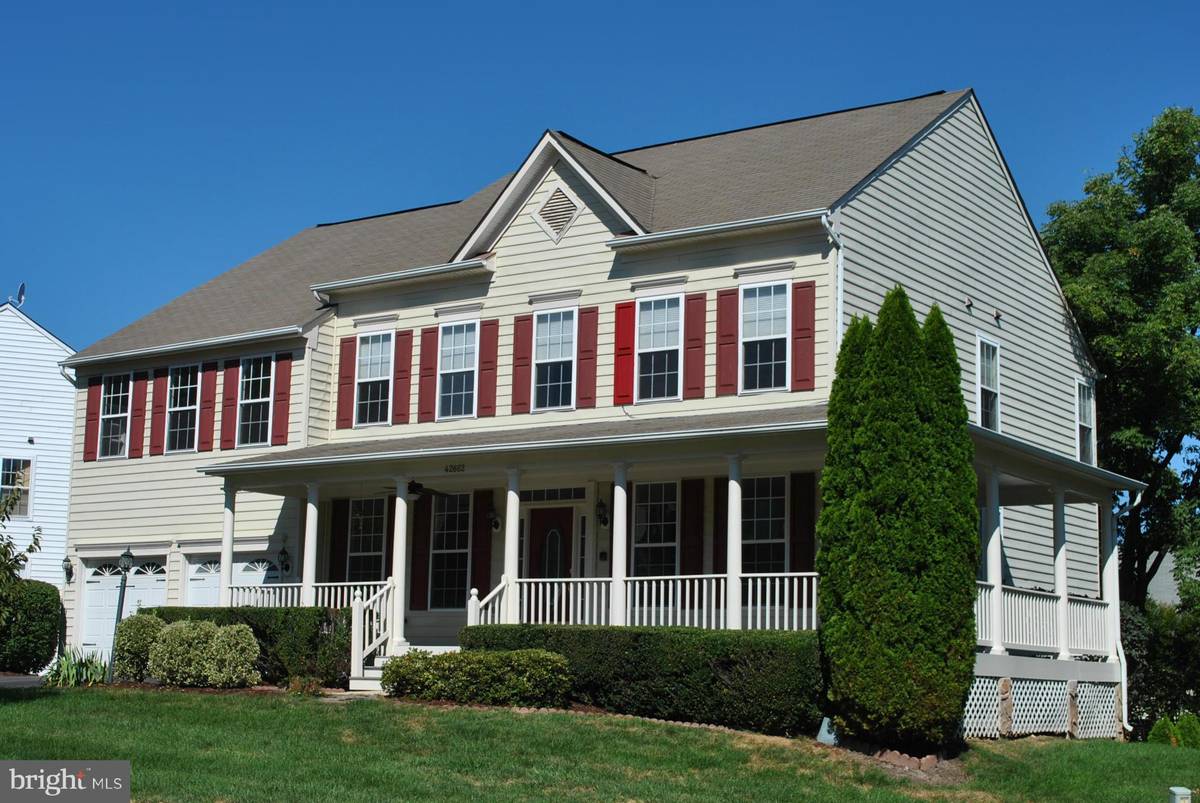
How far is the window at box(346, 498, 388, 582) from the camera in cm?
2509

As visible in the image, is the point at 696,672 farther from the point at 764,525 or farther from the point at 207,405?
the point at 207,405

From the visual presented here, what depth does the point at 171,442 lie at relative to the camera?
27.0m

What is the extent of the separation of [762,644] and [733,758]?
6.88ft

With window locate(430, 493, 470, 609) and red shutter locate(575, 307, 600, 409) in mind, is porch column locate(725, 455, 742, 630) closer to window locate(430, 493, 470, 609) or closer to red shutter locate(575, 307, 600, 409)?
red shutter locate(575, 307, 600, 409)

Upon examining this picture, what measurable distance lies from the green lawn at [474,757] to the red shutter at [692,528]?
450 centimetres

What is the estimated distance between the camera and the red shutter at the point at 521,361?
23.4 meters

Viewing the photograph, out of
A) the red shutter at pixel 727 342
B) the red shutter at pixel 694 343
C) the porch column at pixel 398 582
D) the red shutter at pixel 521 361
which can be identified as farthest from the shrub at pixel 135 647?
the red shutter at pixel 727 342

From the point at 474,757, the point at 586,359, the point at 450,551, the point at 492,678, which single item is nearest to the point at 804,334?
the point at 586,359

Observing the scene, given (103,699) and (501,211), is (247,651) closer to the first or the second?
(103,699)

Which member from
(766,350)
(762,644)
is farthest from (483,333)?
(762,644)

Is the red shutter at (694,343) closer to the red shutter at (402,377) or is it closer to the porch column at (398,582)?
the porch column at (398,582)

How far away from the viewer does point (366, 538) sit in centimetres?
2533

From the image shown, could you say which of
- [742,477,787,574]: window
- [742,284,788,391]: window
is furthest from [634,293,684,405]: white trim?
[742,477,787,574]: window

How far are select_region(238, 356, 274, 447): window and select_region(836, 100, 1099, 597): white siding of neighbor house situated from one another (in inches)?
422
